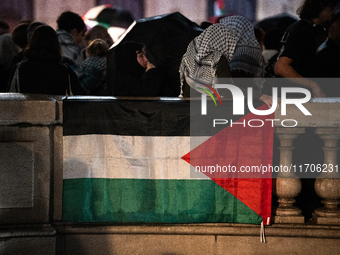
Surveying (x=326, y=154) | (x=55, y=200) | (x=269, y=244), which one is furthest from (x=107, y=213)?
(x=326, y=154)

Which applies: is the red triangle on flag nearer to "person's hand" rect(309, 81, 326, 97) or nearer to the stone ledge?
the stone ledge

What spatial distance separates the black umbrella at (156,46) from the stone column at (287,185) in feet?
5.71

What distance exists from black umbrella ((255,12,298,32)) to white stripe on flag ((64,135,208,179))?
5.42 metres

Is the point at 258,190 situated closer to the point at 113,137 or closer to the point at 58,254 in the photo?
the point at 113,137

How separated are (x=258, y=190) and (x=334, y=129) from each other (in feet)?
2.21

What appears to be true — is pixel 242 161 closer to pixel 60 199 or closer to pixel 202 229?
pixel 202 229

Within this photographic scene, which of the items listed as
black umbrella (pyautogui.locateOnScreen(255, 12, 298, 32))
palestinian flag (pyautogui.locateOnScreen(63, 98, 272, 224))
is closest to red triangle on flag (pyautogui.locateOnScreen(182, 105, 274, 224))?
palestinian flag (pyautogui.locateOnScreen(63, 98, 272, 224))

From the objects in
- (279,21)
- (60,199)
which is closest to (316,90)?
(60,199)

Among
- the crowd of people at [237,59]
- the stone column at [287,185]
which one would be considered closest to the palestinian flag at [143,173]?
the stone column at [287,185]

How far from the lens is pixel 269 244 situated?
3.11 m

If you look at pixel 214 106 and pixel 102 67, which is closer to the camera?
pixel 214 106

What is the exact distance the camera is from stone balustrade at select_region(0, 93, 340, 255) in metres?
2.97

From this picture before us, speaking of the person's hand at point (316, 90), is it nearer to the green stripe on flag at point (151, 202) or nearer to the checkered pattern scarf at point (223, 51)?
the checkered pattern scarf at point (223, 51)

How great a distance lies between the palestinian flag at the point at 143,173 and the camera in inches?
120
